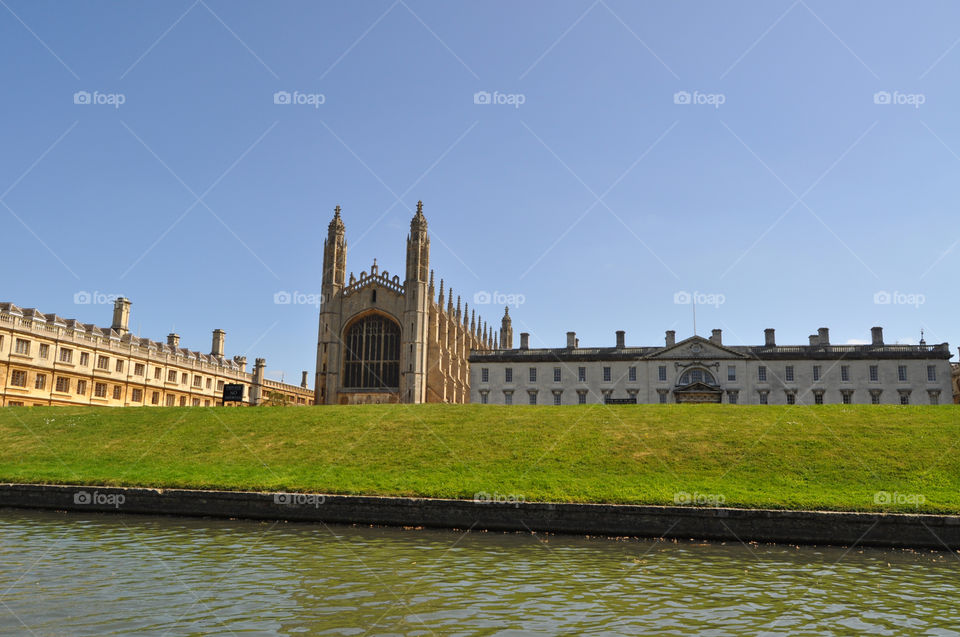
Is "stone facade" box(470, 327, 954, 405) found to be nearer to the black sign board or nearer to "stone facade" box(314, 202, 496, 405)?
"stone facade" box(314, 202, 496, 405)

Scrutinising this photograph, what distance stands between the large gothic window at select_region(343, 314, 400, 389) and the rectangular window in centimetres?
2739

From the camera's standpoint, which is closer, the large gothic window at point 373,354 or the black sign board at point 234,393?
the black sign board at point 234,393

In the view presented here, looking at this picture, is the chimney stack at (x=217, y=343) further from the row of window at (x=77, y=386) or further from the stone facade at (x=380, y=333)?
the stone facade at (x=380, y=333)

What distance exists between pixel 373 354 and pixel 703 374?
33272 mm

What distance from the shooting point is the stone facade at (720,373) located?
63844mm

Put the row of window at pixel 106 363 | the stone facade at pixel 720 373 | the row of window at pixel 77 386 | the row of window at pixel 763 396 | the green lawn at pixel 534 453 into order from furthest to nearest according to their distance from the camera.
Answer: the stone facade at pixel 720 373 → the row of window at pixel 763 396 → the row of window at pixel 106 363 → the row of window at pixel 77 386 → the green lawn at pixel 534 453

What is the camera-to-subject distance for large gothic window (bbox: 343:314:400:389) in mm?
69875

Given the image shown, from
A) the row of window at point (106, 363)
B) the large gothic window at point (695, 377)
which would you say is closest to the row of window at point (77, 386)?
the row of window at point (106, 363)

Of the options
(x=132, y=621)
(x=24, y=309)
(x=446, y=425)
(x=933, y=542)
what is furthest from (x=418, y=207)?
(x=132, y=621)

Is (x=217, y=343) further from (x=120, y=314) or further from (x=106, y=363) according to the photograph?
(x=106, y=363)

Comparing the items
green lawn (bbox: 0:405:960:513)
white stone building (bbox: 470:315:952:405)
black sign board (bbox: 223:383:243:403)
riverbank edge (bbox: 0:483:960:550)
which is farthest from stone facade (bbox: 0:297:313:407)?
riverbank edge (bbox: 0:483:960:550)

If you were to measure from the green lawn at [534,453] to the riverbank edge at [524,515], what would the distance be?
116cm

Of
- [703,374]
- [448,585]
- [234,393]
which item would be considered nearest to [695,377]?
[703,374]

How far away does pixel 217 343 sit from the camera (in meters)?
95.8
